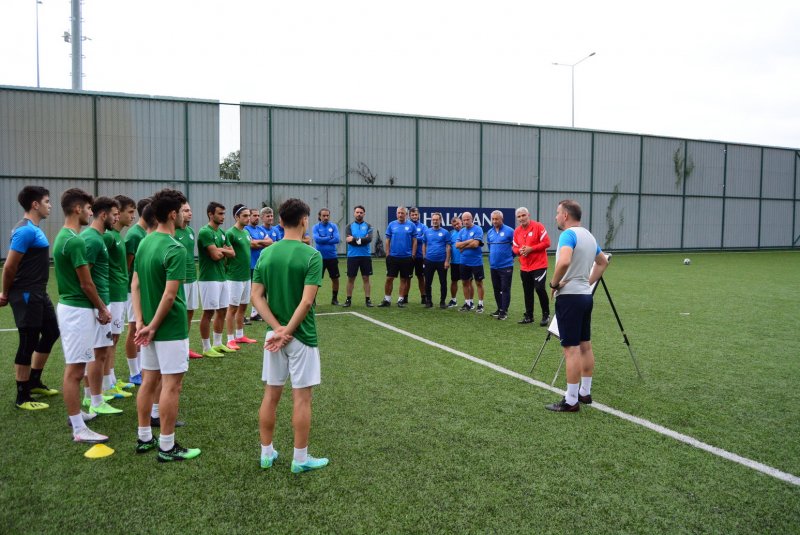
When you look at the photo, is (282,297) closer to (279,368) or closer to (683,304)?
(279,368)

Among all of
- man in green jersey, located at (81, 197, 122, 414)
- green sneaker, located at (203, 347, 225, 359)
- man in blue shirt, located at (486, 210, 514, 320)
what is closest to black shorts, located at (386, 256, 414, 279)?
man in blue shirt, located at (486, 210, 514, 320)

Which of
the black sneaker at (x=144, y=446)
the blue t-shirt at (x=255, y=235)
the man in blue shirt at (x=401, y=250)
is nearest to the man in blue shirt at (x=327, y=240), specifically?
the man in blue shirt at (x=401, y=250)

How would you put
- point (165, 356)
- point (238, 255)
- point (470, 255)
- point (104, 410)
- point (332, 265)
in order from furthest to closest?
1. point (332, 265)
2. point (470, 255)
3. point (238, 255)
4. point (104, 410)
5. point (165, 356)

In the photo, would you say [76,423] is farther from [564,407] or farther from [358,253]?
[358,253]

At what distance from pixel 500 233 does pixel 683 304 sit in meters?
4.96

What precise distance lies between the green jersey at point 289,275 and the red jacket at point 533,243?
22.9ft

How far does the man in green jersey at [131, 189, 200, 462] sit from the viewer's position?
4203mm

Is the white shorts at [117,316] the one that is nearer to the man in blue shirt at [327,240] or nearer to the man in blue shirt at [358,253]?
the man in blue shirt at [327,240]

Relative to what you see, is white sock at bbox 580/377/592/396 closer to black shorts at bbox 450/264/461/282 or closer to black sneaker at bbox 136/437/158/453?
black sneaker at bbox 136/437/158/453

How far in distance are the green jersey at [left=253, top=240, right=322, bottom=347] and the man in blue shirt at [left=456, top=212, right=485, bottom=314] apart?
26.1 feet

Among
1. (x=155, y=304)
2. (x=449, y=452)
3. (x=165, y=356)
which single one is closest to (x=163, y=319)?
(x=155, y=304)

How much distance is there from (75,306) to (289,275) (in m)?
2.19

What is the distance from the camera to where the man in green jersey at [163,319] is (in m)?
4.20

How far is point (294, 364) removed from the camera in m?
4.02
